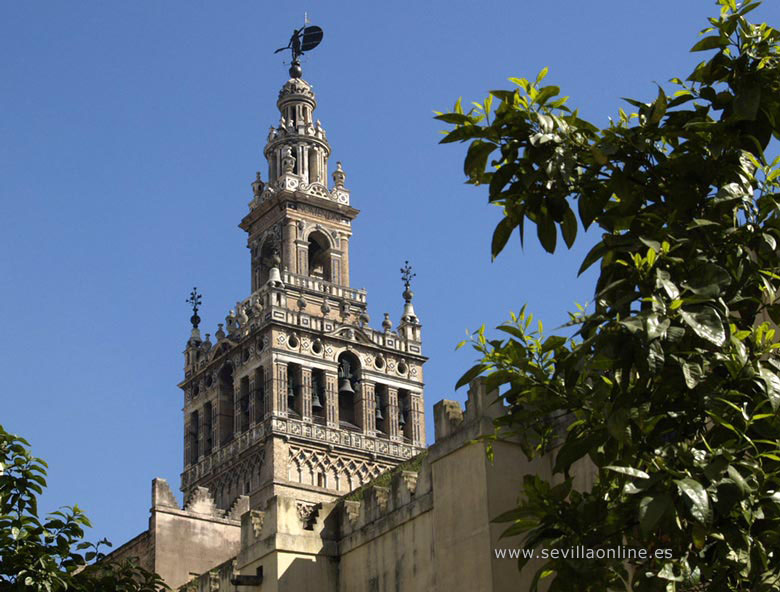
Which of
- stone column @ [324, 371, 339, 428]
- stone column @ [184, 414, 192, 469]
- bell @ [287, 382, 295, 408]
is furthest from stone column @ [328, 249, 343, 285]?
stone column @ [184, 414, 192, 469]

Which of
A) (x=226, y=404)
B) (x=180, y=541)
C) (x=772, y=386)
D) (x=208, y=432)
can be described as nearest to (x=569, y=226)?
(x=772, y=386)

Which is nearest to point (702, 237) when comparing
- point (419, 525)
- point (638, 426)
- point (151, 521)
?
point (638, 426)

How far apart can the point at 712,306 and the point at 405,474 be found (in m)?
15.8

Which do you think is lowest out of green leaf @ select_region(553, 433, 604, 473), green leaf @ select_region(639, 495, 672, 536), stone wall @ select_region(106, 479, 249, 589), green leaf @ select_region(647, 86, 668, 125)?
green leaf @ select_region(639, 495, 672, 536)

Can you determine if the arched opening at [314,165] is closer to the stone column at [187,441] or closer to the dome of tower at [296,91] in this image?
the dome of tower at [296,91]

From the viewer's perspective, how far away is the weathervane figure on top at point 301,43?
231 feet

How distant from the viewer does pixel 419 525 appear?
24.0 m

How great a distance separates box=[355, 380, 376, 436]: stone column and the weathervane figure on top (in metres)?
17.2

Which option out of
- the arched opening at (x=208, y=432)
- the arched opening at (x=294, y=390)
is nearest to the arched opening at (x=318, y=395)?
the arched opening at (x=294, y=390)

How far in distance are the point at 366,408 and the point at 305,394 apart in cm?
298

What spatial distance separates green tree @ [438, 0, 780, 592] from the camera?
8.82m

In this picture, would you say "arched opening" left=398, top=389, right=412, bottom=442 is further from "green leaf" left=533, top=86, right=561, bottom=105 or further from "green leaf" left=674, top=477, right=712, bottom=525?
"green leaf" left=674, top=477, right=712, bottom=525

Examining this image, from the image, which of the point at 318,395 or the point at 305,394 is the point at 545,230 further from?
the point at 318,395

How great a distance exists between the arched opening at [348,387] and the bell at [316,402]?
107 centimetres
